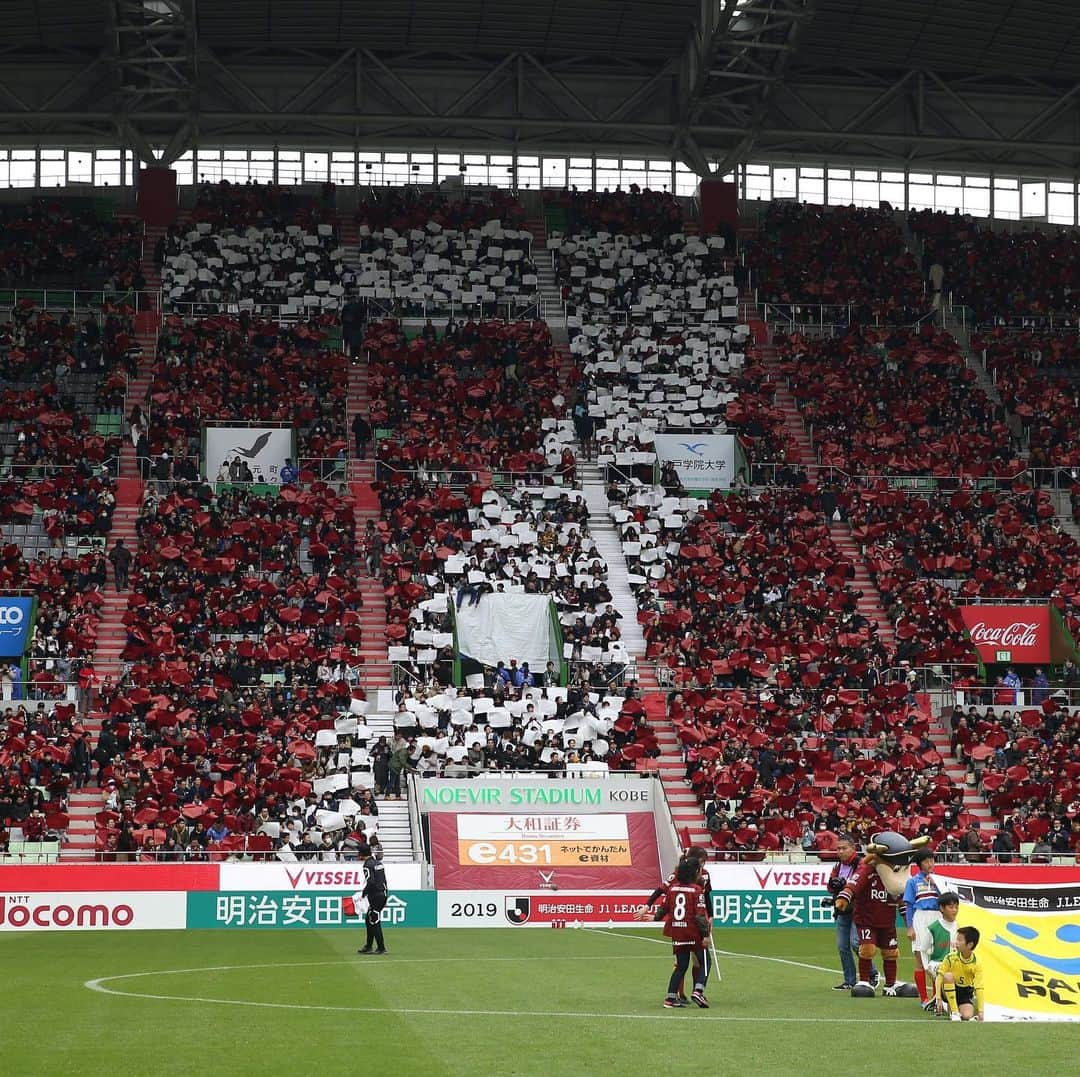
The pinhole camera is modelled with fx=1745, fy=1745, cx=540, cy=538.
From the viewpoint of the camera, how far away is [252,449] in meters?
52.9

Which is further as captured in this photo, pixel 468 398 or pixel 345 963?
pixel 468 398

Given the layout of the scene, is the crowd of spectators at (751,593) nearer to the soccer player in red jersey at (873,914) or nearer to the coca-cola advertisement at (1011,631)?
the coca-cola advertisement at (1011,631)

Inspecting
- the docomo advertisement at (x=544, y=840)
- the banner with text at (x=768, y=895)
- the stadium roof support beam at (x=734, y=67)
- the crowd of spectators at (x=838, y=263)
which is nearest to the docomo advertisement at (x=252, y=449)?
the docomo advertisement at (x=544, y=840)

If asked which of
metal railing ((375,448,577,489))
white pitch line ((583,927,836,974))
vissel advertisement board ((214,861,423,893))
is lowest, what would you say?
white pitch line ((583,927,836,974))

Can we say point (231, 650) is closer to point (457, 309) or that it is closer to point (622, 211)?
point (457, 309)

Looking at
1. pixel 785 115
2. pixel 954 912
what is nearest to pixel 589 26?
pixel 785 115

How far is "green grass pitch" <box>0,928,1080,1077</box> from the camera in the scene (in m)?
15.0

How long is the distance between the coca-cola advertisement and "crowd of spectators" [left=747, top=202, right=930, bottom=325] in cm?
1545

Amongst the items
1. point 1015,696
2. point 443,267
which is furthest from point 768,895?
point 443,267

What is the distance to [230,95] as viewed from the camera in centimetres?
6181

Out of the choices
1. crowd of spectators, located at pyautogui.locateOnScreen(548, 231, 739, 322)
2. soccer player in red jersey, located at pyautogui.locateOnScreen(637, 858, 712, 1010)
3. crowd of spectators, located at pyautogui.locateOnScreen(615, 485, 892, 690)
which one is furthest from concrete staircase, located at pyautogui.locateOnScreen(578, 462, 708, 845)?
soccer player in red jersey, located at pyautogui.locateOnScreen(637, 858, 712, 1010)

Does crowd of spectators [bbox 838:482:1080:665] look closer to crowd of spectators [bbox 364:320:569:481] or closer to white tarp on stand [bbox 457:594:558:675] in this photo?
white tarp on stand [bbox 457:594:558:675]

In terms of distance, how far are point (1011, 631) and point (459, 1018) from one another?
3370 centimetres

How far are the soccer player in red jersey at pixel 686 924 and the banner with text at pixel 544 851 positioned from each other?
20330 millimetres
